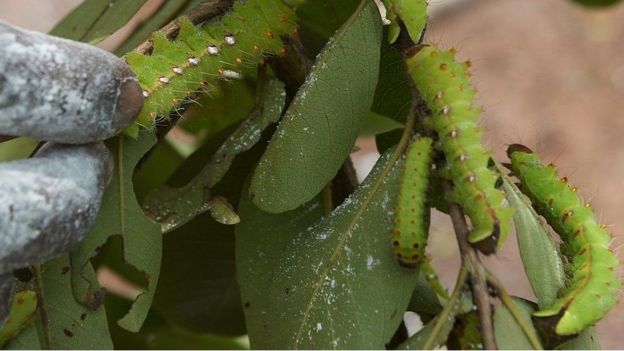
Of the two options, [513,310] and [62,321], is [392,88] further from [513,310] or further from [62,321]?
[62,321]

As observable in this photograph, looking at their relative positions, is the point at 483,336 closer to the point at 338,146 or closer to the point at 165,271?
the point at 338,146

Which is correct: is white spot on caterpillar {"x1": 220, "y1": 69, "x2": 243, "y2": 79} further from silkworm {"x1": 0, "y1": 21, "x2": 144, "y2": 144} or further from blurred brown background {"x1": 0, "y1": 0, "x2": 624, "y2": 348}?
blurred brown background {"x1": 0, "y1": 0, "x2": 624, "y2": 348}

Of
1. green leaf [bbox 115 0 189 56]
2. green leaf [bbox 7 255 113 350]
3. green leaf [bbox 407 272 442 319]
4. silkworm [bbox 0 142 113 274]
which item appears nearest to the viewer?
silkworm [bbox 0 142 113 274]

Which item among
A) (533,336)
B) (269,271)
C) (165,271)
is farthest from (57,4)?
(533,336)

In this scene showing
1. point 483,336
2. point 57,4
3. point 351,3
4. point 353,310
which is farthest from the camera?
point 57,4

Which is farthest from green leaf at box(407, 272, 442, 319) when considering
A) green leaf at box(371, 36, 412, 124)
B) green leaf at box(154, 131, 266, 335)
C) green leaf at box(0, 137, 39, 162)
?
green leaf at box(0, 137, 39, 162)

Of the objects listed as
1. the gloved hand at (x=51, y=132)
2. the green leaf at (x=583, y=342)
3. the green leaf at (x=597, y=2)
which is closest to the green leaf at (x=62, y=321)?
the gloved hand at (x=51, y=132)
